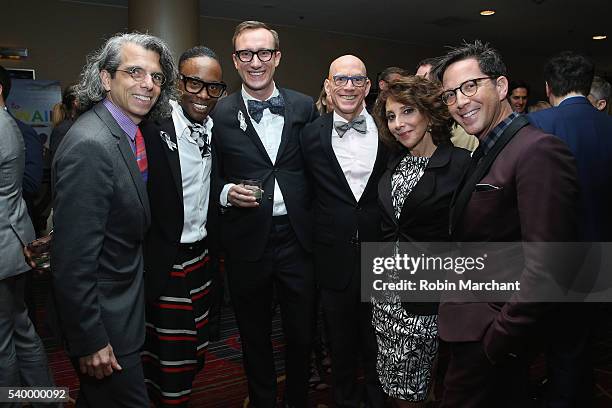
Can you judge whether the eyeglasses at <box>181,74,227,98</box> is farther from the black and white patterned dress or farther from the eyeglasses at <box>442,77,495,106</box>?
the eyeglasses at <box>442,77,495,106</box>

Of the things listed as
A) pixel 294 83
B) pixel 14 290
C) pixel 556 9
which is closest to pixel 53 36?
pixel 294 83

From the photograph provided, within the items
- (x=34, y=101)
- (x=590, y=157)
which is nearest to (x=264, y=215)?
(x=590, y=157)

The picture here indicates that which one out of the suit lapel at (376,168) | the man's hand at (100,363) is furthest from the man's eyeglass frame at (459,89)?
the man's hand at (100,363)

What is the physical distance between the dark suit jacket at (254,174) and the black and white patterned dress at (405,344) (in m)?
0.54

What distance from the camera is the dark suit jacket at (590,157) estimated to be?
266cm

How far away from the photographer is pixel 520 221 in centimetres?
155

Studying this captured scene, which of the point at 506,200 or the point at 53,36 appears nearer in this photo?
the point at 506,200

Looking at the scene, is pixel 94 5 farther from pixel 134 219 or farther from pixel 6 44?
pixel 134 219

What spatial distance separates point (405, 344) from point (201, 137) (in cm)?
129

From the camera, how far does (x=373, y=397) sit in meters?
2.63

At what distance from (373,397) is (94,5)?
7717 mm

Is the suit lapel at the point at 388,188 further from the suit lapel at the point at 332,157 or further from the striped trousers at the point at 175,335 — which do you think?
the striped trousers at the point at 175,335

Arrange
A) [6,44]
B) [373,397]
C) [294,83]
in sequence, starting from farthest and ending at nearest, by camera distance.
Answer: [294,83]
[6,44]
[373,397]

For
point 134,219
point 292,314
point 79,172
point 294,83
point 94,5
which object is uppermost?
point 94,5
